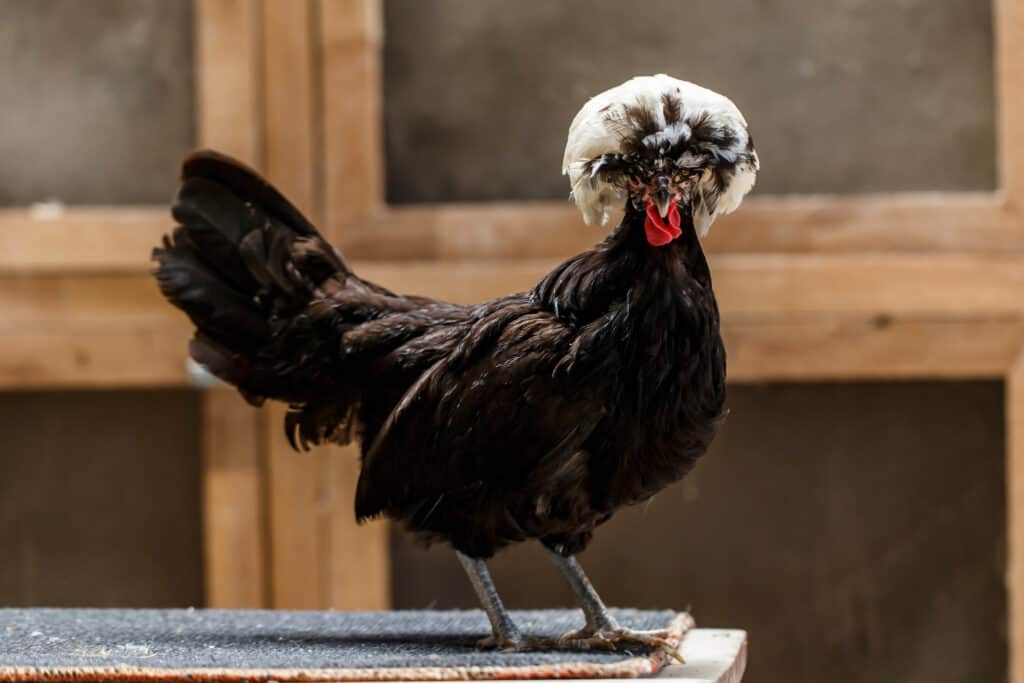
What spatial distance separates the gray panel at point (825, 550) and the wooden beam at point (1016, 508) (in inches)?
1.8

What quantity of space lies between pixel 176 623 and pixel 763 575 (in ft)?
3.59

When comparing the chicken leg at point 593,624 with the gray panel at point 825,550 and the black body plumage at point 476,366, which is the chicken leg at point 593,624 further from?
the gray panel at point 825,550

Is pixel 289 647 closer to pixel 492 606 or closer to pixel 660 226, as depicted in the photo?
pixel 492 606

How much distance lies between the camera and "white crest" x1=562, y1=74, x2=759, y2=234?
1.19 meters

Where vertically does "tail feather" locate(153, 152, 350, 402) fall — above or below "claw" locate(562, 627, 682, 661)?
above

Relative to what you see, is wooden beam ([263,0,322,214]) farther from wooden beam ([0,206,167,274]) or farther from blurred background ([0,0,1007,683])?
wooden beam ([0,206,167,274])

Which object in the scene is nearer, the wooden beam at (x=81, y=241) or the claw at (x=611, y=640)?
the claw at (x=611, y=640)

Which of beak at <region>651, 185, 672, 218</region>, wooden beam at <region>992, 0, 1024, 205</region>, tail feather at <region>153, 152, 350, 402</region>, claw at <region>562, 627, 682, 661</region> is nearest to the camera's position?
beak at <region>651, 185, 672, 218</region>

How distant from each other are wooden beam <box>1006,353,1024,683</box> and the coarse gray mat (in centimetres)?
88

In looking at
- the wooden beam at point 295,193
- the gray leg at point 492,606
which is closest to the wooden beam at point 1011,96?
the wooden beam at point 295,193

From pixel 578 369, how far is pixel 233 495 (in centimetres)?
116

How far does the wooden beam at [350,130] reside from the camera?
220 cm

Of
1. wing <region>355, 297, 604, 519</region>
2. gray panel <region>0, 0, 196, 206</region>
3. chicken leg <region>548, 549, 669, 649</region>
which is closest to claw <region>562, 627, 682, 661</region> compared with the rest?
chicken leg <region>548, 549, 669, 649</region>

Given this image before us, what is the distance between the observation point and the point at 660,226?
46.8 inches
